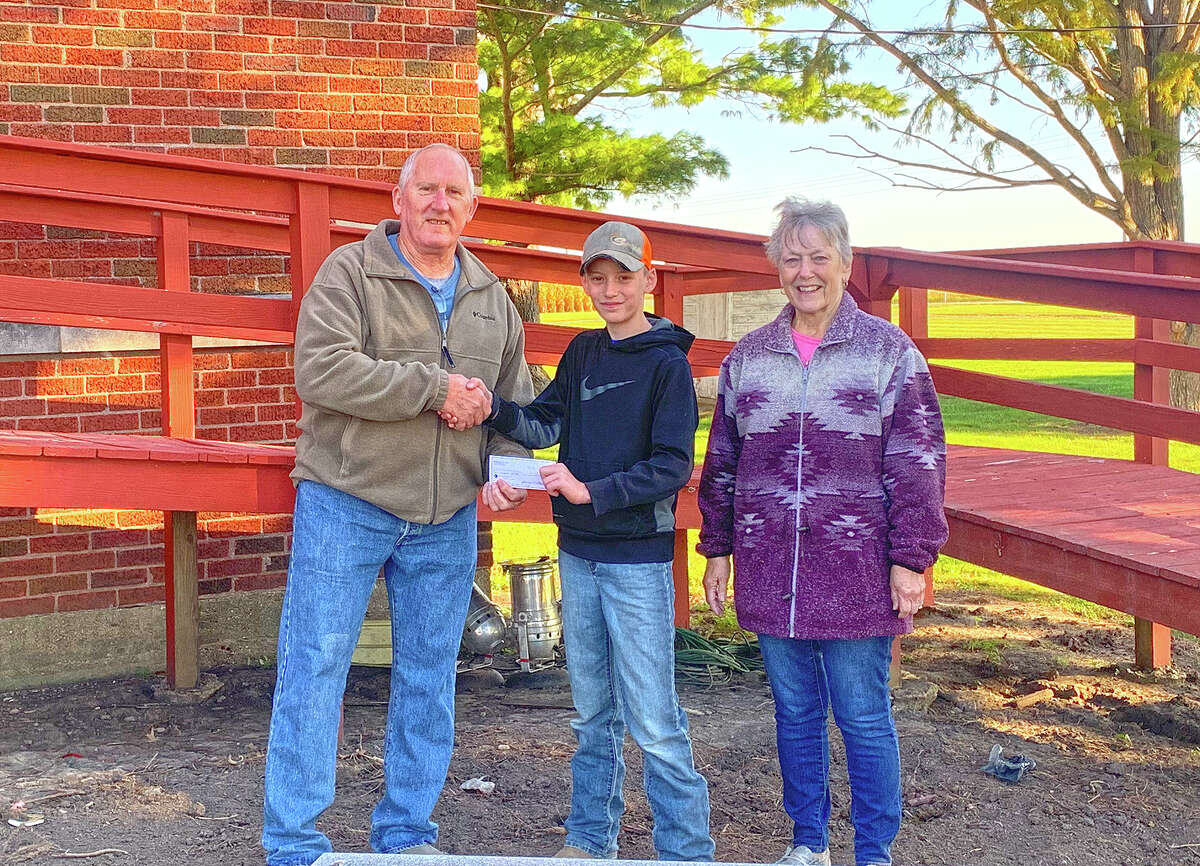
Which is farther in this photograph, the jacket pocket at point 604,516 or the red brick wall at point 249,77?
the red brick wall at point 249,77

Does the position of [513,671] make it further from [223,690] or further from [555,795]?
[555,795]

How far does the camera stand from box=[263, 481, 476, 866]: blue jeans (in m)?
3.36

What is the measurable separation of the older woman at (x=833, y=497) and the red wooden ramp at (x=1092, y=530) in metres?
0.95

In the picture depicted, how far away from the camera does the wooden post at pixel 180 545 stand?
18.2ft

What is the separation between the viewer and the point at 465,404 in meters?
3.36

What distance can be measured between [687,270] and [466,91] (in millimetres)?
1537

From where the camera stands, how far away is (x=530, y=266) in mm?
5508

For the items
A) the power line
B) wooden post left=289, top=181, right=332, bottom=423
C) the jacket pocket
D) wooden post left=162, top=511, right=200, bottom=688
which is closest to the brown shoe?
the jacket pocket

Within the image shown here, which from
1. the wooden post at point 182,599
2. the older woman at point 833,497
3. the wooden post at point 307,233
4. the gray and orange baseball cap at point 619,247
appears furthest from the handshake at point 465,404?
the wooden post at point 182,599

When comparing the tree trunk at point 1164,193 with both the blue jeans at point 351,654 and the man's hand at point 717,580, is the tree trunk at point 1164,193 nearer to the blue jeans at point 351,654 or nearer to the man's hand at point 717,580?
the man's hand at point 717,580

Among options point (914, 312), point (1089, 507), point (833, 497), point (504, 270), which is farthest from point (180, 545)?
point (1089, 507)

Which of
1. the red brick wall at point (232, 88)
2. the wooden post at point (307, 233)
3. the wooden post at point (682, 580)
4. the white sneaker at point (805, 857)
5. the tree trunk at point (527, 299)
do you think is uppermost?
the red brick wall at point (232, 88)

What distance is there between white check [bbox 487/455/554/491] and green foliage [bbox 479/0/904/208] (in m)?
9.15

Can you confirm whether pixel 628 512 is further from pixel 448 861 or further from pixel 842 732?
pixel 448 861
